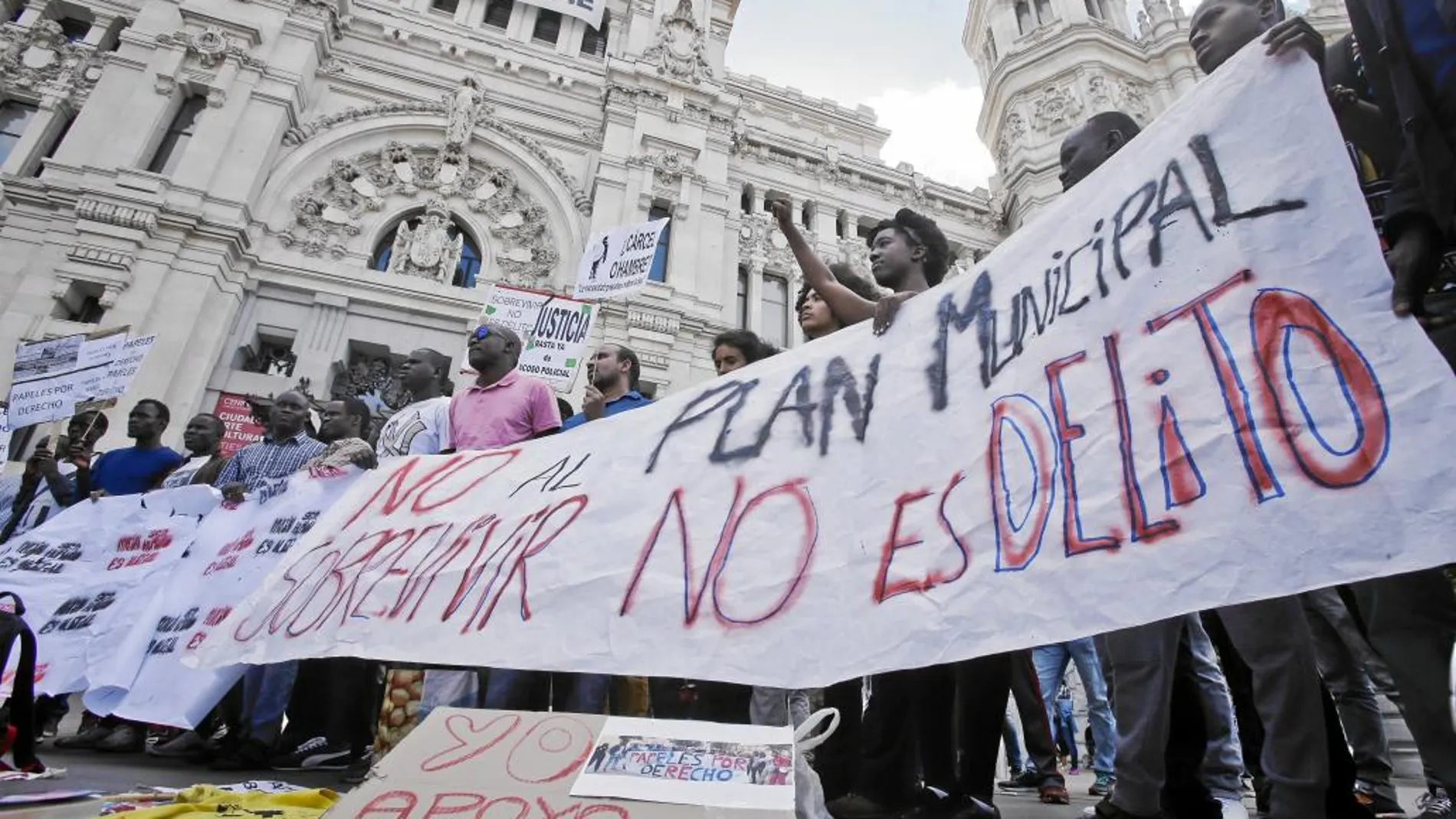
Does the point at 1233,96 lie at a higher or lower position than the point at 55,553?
higher

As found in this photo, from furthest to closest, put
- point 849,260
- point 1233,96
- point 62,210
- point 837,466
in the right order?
point 849,260 < point 62,210 < point 837,466 < point 1233,96

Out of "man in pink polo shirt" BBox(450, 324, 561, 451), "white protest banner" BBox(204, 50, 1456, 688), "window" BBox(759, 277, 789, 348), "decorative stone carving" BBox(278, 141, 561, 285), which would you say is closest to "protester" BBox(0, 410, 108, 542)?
"man in pink polo shirt" BBox(450, 324, 561, 451)

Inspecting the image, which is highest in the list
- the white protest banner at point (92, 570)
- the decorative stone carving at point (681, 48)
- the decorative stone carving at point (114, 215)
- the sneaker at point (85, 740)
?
the decorative stone carving at point (681, 48)

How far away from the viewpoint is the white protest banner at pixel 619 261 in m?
8.45

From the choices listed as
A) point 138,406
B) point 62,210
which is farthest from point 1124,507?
point 62,210

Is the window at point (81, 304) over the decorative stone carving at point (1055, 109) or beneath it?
beneath

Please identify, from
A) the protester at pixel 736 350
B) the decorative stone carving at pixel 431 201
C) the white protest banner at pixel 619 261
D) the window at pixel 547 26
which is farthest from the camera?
the window at pixel 547 26

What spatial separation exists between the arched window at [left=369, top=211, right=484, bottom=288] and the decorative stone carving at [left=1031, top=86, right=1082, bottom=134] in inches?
632

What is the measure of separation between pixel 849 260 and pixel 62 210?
633 inches

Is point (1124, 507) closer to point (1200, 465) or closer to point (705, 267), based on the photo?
point (1200, 465)

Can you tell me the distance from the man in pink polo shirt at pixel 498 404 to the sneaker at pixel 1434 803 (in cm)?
374

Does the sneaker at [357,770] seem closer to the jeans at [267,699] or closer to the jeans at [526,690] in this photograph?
the jeans at [267,699]

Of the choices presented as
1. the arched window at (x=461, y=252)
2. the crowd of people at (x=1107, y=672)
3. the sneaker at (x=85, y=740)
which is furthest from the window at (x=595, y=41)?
the sneaker at (x=85, y=740)

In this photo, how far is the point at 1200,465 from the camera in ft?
5.23
